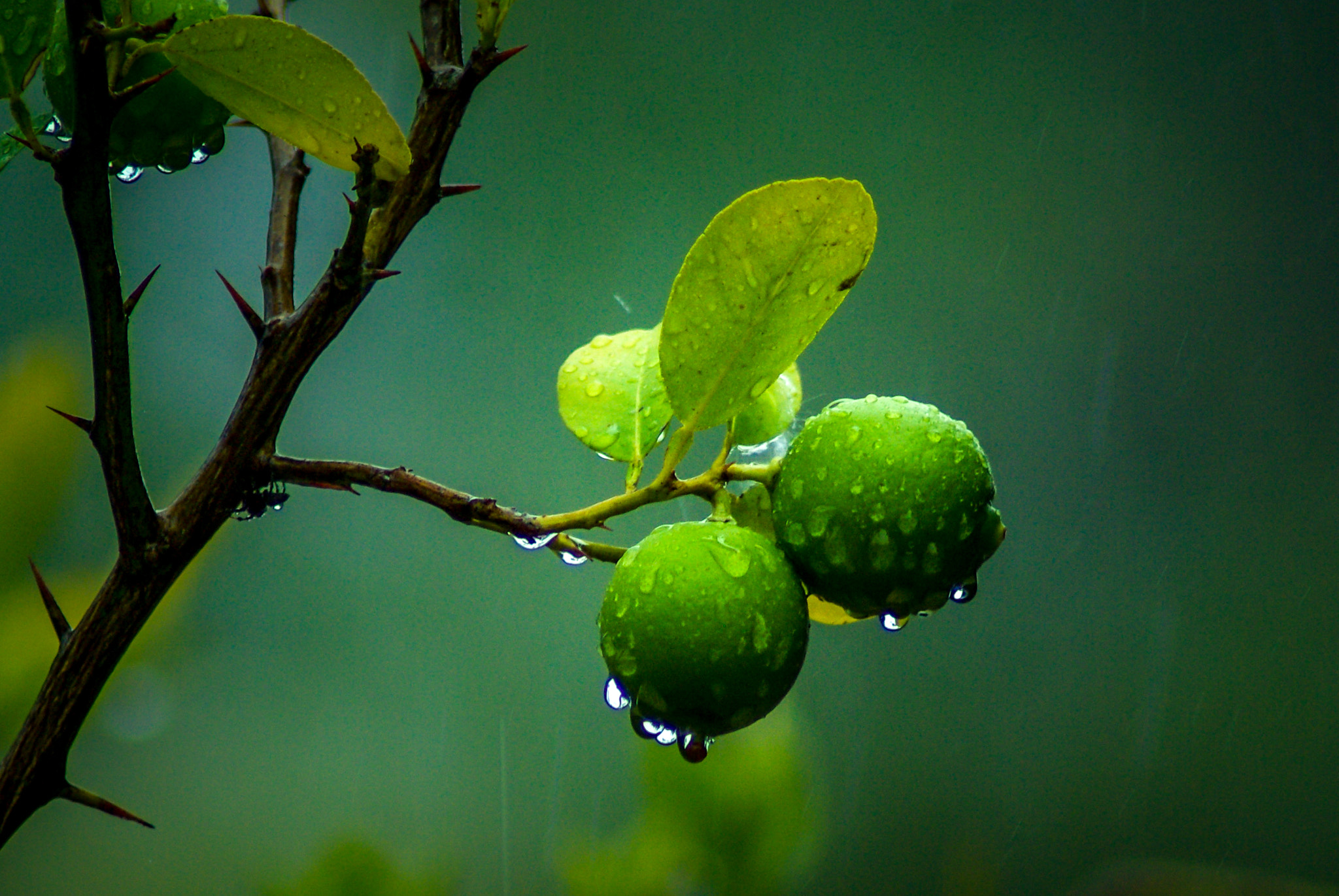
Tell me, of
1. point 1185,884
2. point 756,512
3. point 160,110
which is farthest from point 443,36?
point 1185,884

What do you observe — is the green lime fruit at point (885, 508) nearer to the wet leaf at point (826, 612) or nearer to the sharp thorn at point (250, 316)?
the wet leaf at point (826, 612)

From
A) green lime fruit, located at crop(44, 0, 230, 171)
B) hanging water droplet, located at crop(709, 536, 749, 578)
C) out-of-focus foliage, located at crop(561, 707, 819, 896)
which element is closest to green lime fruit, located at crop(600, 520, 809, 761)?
hanging water droplet, located at crop(709, 536, 749, 578)

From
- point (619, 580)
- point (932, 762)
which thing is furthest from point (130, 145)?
point (932, 762)

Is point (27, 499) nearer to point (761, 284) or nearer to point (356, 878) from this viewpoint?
point (356, 878)

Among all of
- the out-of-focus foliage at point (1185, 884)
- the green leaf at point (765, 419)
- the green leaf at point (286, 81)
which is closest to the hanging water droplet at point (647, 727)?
the green leaf at point (765, 419)

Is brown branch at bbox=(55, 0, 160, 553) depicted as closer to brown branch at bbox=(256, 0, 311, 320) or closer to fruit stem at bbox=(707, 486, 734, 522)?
brown branch at bbox=(256, 0, 311, 320)

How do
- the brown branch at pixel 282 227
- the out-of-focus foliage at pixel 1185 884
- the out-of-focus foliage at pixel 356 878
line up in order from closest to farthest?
the brown branch at pixel 282 227 → the out-of-focus foliage at pixel 356 878 → the out-of-focus foliage at pixel 1185 884

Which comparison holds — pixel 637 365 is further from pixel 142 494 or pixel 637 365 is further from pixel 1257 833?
pixel 1257 833
